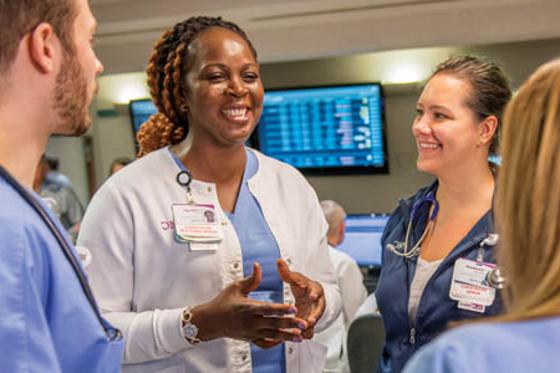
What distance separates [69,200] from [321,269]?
4.11 meters

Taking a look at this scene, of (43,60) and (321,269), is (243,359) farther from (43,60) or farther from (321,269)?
(43,60)

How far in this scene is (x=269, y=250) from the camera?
6.06ft

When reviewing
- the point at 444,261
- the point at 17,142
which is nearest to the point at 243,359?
the point at 444,261

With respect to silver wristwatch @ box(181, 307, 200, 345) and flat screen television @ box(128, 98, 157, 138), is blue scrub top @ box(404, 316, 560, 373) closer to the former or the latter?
silver wristwatch @ box(181, 307, 200, 345)

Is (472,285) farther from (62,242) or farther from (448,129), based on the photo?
(62,242)

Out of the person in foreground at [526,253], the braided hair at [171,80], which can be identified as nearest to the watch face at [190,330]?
the braided hair at [171,80]

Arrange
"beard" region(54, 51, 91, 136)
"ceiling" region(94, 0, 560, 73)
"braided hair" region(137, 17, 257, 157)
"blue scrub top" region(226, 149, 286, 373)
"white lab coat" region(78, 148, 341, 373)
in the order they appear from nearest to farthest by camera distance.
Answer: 1. "beard" region(54, 51, 91, 136)
2. "white lab coat" region(78, 148, 341, 373)
3. "blue scrub top" region(226, 149, 286, 373)
4. "braided hair" region(137, 17, 257, 157)
5. "ceiling" region(94, 0, 560, 73)

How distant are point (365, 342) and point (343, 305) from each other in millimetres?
790

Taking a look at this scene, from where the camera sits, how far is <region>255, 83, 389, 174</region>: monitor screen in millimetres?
4957

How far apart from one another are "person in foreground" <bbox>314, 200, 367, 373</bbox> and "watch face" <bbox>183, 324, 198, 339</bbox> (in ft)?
5.09

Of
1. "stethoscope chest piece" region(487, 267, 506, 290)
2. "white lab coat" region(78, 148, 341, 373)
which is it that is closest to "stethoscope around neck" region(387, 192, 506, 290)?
"stethoscope chest piece" region(487, 267, 506, 290)

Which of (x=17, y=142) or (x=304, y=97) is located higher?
(x=304, y=97)

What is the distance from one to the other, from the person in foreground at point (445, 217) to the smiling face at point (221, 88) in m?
0.55

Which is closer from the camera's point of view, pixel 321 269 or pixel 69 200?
pixel 321 269
